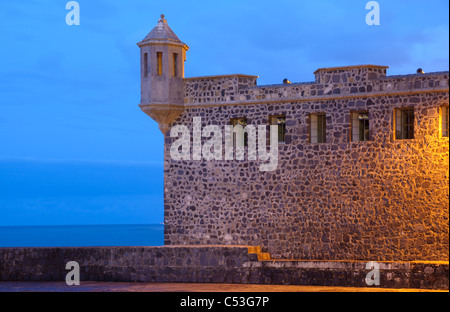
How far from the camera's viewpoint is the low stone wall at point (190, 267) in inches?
803

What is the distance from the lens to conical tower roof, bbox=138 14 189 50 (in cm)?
2511

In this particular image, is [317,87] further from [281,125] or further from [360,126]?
[360,126]

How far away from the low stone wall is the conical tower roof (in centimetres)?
706

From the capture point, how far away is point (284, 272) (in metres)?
21.1

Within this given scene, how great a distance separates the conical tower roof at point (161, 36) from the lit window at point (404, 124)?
7569 mm

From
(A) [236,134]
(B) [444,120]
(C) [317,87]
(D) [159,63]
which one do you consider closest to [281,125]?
(A) [236,134]

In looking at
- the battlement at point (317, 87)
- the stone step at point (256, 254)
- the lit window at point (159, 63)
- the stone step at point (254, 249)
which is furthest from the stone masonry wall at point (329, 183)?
the stone step at point (254, 249)

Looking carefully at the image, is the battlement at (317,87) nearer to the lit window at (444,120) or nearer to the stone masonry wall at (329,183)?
the stone masonry wall at (329,183)

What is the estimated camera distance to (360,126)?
925 inches
